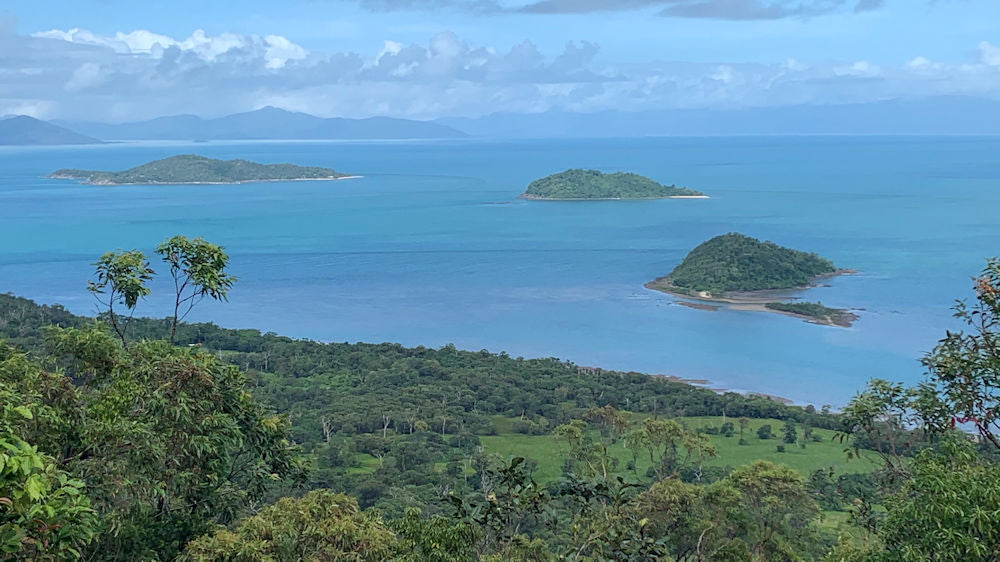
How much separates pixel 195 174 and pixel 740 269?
83.4 meters

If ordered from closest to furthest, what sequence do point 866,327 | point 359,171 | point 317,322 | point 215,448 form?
point 215,448, point 866,327, point 317,322, point 359,171

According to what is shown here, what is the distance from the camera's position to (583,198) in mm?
85312

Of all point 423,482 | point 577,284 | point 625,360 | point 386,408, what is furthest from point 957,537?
point 577,284

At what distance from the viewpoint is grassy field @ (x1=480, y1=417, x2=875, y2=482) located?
71.0ft

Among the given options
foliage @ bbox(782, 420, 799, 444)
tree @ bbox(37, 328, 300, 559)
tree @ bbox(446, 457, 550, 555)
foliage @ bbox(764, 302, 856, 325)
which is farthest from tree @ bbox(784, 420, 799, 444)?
tree @ bbox(37, 328, 300, 559)

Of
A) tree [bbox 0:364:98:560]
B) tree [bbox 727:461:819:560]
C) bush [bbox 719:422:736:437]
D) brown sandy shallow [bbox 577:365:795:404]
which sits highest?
tree [bbox 0:364:98:560]

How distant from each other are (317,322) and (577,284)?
1531 centimetres

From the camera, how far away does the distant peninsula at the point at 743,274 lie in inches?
1706

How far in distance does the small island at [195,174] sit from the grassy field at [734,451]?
92.0m

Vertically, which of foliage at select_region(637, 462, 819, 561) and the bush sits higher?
foliage at select_region(637, 462, 819, 561)

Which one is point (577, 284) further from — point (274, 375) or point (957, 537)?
point (957, 537)

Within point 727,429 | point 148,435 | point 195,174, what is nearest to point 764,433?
point 727,429

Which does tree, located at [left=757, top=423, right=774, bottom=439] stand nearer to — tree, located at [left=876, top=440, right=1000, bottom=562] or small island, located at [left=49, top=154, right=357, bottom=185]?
tree, located at [left=876, top=440, right=1000, bottom=562]

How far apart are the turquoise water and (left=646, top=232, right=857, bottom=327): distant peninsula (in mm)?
1569
